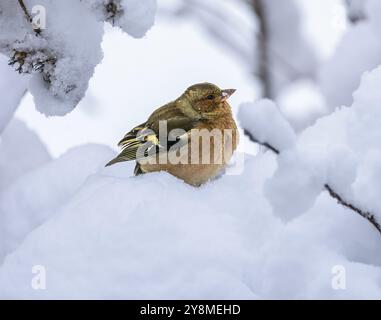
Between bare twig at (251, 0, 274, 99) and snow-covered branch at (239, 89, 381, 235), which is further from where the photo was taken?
bare twig at (251, 0, 274, 99)

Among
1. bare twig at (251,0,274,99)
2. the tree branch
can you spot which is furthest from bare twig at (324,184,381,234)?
bare twig at (251,0,274,99)

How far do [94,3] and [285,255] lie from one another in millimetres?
981

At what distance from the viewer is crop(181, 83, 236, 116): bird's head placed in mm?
3859

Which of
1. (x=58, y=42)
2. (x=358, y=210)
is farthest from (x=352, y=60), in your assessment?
(x=358, y=210)

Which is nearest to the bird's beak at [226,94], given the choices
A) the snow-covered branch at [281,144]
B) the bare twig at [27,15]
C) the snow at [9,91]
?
the snow at [9,91]

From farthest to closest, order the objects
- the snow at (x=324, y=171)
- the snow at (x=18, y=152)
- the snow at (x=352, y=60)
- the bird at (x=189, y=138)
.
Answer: the snow at (x=352, y=60)
the snow at (x=18, y=152)
the bird at (x=189, y=138)
the snow at (x=324, y=171)

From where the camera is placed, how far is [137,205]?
2418 millimetres

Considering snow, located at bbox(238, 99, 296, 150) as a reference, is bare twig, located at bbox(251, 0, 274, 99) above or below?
above

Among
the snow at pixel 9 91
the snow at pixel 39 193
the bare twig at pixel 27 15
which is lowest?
the snow at pixel 39 193

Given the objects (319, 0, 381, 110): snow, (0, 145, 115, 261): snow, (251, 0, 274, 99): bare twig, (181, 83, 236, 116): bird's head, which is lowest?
(0, 145, 115, 261): snow

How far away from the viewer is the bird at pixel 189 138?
11.2ft

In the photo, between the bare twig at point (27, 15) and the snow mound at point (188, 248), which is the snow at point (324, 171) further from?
the bare twig at point (27, 15)

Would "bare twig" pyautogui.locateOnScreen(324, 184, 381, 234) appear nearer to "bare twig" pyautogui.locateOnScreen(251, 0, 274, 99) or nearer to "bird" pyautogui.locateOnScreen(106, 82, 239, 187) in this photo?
"bird" pyautogui.locateOnScreen(106, 82, 239, 187)

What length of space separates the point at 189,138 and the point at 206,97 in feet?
1.35
